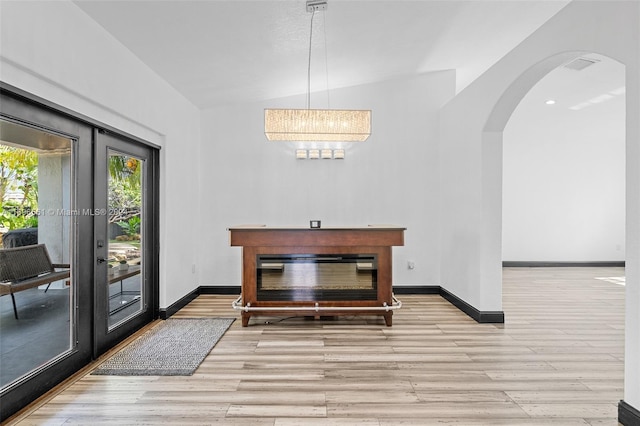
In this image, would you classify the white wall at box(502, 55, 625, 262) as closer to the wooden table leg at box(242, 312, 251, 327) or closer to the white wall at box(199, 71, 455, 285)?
the white wall at box(199, 71, 455, 285)

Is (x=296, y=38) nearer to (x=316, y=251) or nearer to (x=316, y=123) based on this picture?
(x=316, y=123)

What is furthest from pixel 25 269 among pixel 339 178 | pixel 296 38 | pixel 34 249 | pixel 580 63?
pixel 580 63

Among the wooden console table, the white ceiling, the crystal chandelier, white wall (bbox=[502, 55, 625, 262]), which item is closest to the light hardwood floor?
the wooden console table

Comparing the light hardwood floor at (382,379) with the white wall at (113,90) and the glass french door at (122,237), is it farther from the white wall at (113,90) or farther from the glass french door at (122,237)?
the white wall at (113,90)

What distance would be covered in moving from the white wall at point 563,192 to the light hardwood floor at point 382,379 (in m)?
3.76

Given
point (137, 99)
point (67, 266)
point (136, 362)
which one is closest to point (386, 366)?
point (136, 362)

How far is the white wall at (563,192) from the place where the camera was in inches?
305

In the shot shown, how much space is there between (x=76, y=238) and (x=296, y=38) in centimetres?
267

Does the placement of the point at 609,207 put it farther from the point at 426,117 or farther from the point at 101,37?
the point at 101,37

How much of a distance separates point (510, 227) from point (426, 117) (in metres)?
3.83

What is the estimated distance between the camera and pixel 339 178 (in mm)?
5516

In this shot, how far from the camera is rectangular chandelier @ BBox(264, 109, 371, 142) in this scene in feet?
11.3

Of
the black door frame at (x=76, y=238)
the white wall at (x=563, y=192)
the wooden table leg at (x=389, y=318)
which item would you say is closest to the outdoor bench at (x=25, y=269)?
the black door frame at (x=76, y=238)

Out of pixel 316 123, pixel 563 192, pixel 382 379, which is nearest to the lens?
pixel 382 379
